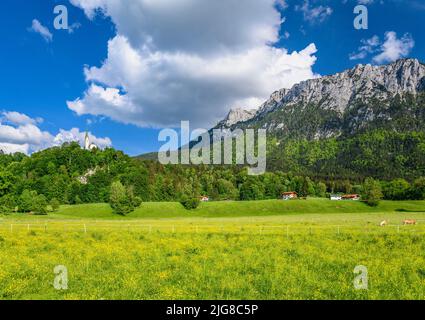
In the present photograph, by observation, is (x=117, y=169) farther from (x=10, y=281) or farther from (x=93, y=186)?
(x=10, y=281)

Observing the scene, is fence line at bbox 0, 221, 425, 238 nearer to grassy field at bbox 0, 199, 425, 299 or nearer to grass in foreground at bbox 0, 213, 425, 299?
grassy field at bbox 0, 199, 425, 299

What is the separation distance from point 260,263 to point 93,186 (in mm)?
159601

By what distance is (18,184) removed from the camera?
160 m

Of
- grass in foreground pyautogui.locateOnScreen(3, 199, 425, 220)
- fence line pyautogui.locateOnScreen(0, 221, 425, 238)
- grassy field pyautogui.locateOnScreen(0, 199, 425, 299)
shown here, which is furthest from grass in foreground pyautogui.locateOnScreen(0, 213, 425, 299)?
grass in foreground pyautogui.locateOnScreen(3, 199, 425, 220)

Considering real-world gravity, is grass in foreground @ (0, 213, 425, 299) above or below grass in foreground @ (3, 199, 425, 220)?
above

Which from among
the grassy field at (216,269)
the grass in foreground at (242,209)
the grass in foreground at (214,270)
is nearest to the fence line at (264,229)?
the grassy field at (216,269)

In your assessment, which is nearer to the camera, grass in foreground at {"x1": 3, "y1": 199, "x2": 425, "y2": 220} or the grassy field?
the grassy field

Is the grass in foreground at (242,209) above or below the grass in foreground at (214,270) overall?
below

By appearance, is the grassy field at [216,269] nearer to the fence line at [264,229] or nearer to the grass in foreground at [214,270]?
the grass in foreground at [214,270]

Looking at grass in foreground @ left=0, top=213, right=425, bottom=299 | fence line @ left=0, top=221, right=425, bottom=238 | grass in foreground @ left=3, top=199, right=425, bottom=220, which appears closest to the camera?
grass in foreground @ left=0, top=213, right=425, bottom=299

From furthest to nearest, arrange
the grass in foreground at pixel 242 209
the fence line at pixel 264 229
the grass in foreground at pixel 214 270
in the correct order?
the grass in foreground at pixel 242 209 → the fence line at pixel 264 229 → the grass in foreground at pixel 214 270

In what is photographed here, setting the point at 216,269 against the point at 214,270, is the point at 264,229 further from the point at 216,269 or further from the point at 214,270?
the point at 214,270

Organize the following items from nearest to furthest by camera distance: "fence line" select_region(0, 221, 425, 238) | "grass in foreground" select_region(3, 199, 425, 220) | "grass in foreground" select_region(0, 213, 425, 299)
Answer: "grass in foreground" select_region(0, 213, 425, 299)
"fence line" select_region(0, 221, 425, 238)
"grass in foreground" select_region(3, 199, 425, 220)

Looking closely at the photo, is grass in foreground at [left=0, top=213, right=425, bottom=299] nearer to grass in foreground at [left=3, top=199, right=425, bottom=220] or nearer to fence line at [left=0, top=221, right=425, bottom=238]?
fence line at [left=0, top=221, right=425, bottom=238]
